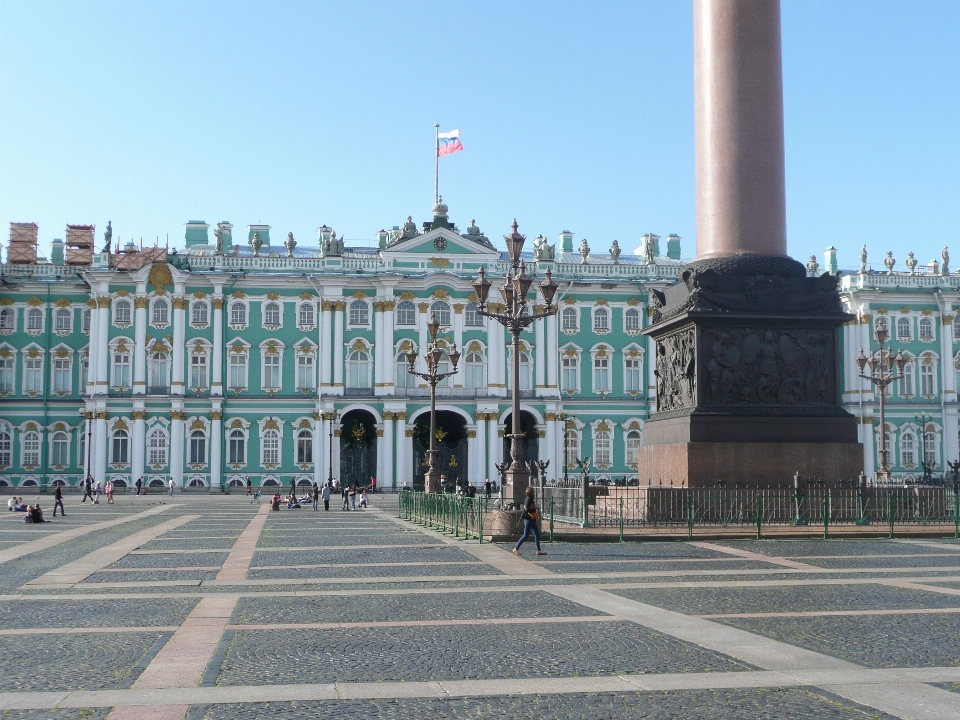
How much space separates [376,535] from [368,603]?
14175 millimetres

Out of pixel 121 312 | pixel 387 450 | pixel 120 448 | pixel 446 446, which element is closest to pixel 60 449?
pixel 120 448

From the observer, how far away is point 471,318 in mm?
73062

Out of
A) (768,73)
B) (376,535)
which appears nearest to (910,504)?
(768,73)

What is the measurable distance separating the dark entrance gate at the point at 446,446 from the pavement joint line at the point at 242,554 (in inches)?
1473

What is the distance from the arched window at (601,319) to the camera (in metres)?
74.6

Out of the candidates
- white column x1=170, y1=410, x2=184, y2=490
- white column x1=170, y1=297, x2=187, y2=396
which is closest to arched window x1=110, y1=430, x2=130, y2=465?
white column x1=170, y1=410, x2=184, y2=490

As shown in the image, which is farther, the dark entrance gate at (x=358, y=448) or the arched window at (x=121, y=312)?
the dark entrance gate at (x=358, y=448)

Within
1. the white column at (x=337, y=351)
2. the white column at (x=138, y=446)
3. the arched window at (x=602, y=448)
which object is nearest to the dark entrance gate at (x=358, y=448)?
the white column at (x=337, y=351)

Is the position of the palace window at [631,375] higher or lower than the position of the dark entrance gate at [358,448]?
higher

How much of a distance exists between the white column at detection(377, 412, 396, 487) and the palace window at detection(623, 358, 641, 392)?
14.7m

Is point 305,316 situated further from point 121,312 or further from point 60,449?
point 60,449

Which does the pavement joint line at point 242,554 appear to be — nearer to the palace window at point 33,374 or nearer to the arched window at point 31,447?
the arched window at point 31,447

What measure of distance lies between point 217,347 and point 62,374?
372 inches

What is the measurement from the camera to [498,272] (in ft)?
240
